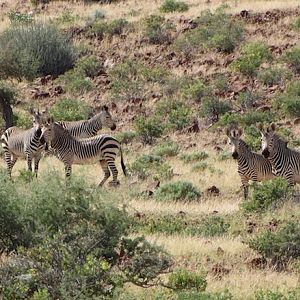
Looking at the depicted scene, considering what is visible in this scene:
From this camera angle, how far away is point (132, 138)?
3084cm

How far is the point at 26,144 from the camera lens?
2527cm

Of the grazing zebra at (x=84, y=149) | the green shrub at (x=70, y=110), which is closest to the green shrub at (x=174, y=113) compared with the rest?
the green shrub at (x=70, y=110)

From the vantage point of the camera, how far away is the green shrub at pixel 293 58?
3391 cm

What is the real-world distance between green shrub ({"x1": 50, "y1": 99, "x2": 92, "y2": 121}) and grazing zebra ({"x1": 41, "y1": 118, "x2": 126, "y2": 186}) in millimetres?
8085

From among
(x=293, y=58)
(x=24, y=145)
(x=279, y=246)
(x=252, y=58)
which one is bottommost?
(x=252, y=58)

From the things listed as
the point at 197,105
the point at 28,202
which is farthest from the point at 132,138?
the point at 28,202

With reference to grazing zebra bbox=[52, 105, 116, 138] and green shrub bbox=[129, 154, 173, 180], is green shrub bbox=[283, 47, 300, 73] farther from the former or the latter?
green shrub bbox=[129, 154, 173, 180]

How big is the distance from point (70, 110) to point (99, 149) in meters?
9.26

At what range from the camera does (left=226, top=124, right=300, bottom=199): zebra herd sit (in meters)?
20.9

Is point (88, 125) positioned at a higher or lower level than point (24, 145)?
lower

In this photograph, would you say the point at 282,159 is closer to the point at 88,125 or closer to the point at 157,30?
the point at 88,125

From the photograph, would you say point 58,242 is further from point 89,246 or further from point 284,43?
point 284,43

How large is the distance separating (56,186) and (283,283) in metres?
3.43

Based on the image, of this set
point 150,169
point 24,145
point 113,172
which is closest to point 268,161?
point 113,172
